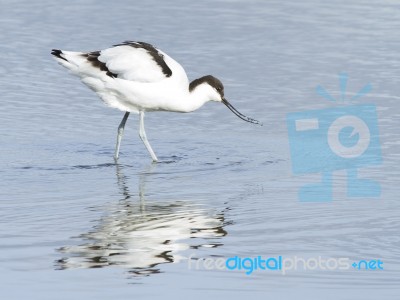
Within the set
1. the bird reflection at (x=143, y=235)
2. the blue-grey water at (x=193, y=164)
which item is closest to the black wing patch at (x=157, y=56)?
the blue-grey water at (x=193, y=164)

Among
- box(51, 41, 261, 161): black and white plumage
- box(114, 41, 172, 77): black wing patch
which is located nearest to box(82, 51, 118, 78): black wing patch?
Result: box(51, 41, 261, 161): black and white plumage

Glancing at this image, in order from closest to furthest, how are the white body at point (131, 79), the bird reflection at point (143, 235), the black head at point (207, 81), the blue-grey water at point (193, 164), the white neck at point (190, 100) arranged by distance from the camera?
the blue-grey water at point (193, 164), the bird reflection at point (143, 235), the white body at point (131, 79), the white neck at point (190, 100), the black head at point (207, 81)

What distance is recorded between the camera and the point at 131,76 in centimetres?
1248

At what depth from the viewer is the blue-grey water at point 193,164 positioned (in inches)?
313

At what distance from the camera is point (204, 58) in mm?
16422

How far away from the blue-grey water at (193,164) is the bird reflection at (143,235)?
0.02 meters

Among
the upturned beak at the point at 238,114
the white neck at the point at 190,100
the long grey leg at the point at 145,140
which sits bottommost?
the long grey leg at the point at 145,140

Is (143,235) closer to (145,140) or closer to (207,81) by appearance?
(145,140)

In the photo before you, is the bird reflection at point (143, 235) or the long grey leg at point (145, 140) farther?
the long grey leg at point (145, 140)

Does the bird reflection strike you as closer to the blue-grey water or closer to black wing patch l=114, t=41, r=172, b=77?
the blue-grey water

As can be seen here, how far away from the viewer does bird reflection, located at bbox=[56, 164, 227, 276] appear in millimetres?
8188

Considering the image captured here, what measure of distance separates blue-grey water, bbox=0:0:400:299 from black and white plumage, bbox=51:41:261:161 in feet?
1.62

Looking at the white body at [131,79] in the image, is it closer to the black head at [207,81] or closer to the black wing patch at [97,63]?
the black wing patch at [97,63]

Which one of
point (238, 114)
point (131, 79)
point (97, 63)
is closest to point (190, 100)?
point (131, 79)
